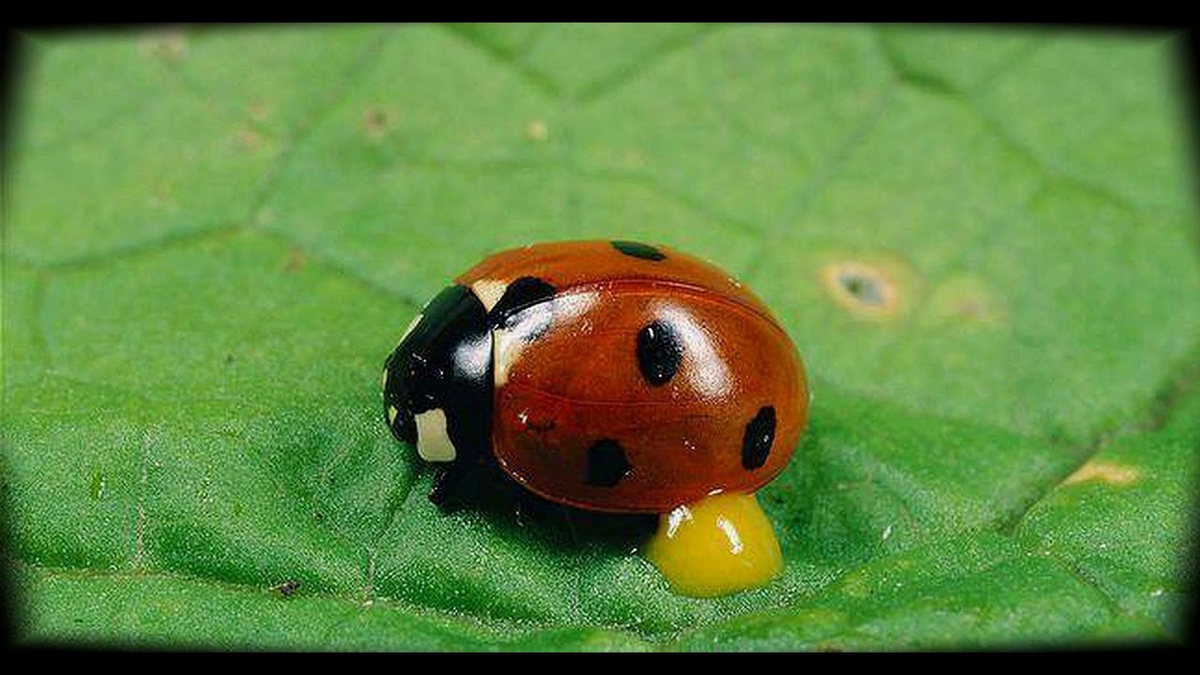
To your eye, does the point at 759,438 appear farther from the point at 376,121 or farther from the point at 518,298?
the point at 376,121

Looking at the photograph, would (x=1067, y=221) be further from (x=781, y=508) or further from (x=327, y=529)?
(x=327, y=529)

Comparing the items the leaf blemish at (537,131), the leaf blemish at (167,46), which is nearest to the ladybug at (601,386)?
the leaf blemish at (537,131)

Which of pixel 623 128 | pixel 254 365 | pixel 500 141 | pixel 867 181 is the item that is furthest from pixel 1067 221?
pixel 254 365

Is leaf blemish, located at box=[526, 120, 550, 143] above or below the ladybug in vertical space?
above

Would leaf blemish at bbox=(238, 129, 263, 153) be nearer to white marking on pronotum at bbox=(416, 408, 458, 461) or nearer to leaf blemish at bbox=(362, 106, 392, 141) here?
leaf blemish at bbox=(362, 106, 392, 141)

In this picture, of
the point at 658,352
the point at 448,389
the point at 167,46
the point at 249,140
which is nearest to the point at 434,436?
the point at 448,389

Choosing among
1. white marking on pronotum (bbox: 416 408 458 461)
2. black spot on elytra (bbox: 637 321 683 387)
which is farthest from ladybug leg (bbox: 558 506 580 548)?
black spot on elytra (bbox: 637 321 683 387)

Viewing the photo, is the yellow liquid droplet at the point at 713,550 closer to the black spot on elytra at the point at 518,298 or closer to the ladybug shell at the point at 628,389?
the ladybug shell at the point at 628,389

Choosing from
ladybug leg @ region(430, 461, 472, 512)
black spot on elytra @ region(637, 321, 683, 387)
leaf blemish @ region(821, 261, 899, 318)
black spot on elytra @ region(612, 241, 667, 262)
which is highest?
black spot on elytra @ region(612, 241, 667, 262)
